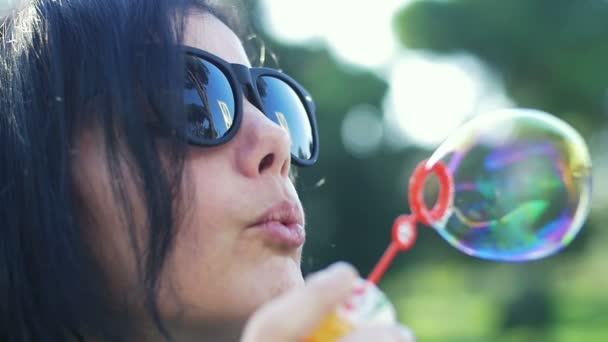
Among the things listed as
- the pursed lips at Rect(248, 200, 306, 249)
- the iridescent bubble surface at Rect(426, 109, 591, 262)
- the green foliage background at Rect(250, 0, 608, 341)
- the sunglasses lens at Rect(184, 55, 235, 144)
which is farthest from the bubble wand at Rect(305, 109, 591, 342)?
the green foliage background at Rect(250, 0, 608, 341)

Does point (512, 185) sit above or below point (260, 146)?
below

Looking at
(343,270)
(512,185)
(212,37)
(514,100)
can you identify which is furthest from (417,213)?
(514,100)

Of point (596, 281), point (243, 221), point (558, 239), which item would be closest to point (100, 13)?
point (243, 221)

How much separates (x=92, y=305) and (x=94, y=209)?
15cm

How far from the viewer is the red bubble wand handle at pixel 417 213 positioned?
1.05 metres

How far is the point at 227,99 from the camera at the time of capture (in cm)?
137

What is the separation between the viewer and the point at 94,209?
4.37 ft

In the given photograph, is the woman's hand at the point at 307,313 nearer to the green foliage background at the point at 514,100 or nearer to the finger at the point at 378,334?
the finger at the point at 378,334

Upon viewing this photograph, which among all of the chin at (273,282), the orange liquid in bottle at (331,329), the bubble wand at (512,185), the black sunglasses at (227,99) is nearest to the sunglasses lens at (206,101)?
the black sunglasses at (227,99)

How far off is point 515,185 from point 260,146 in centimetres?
45

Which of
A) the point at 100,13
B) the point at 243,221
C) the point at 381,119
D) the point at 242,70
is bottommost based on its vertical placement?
the point at 381,119

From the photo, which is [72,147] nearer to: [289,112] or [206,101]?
[206,101]

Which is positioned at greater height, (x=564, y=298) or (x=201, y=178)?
(x=201, y=178)

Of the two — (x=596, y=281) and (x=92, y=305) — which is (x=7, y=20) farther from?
(x=596, y=281)
